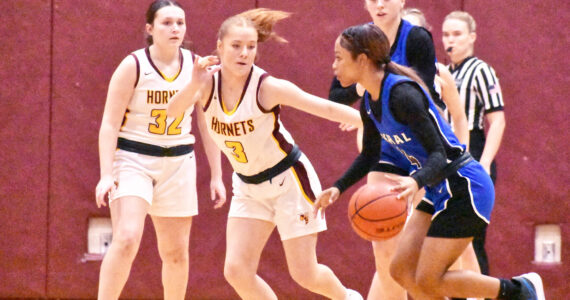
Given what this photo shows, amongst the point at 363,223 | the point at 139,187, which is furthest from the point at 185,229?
the point at 363,223

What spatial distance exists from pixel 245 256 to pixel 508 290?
141cm

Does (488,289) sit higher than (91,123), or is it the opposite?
(91,123)

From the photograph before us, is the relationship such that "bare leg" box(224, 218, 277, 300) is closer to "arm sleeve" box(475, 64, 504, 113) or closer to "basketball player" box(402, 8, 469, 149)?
"basketball player" box(402, 8, 469, 149)

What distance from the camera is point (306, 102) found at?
15.3 ft

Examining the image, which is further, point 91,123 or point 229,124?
point 91,123

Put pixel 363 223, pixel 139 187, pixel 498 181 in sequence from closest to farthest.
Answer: pixel 363 223
pixel 139 187
pixel 498 181

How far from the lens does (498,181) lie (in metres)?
6.65

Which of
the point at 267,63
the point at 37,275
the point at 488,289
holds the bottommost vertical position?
the point at 37,275

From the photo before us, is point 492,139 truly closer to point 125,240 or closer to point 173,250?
point 173,250

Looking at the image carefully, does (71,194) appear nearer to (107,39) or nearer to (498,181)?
(107,39)

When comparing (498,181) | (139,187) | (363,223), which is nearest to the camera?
(363,223)

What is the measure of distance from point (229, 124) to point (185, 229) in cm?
93

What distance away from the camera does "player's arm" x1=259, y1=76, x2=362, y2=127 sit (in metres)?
4.65

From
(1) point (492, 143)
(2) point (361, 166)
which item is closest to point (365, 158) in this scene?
(2) point (361, 166)
